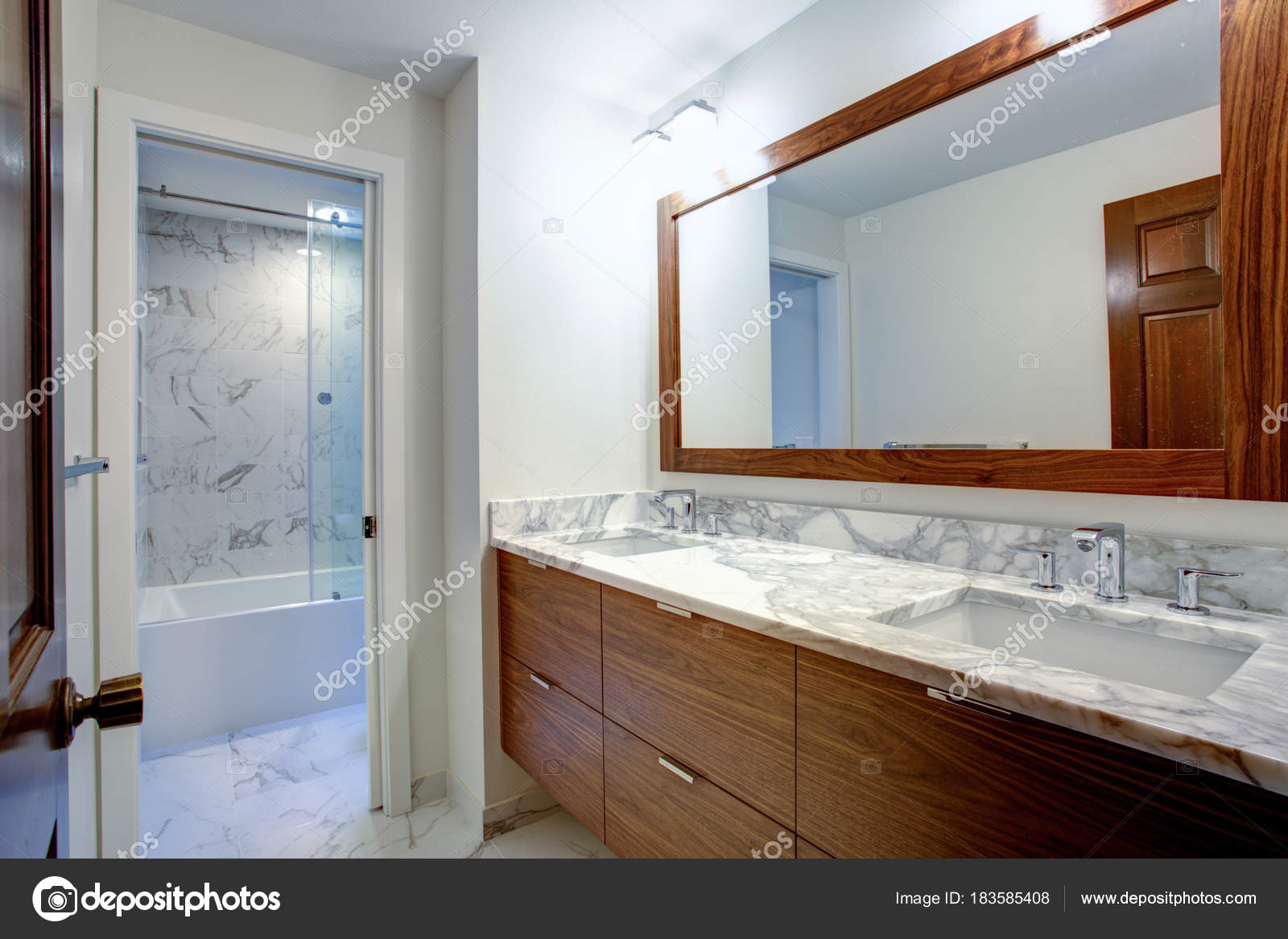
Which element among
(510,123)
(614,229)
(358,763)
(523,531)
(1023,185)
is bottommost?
(358,763)

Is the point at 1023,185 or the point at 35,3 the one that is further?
the point at 1023,185

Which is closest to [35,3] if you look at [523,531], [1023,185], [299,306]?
[1023,185]

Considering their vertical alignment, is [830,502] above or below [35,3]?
below

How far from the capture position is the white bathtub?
7.98 ft

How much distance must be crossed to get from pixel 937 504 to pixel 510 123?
168cm

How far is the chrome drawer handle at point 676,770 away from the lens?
123 centimetres

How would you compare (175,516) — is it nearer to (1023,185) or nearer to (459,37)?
(459,37)
